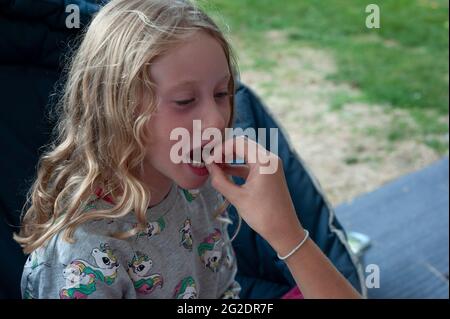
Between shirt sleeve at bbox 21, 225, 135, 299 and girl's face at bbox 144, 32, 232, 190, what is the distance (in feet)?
0.52

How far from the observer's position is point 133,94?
36.9 inches

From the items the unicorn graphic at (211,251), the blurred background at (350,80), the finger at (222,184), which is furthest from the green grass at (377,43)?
the finger at (222,184)

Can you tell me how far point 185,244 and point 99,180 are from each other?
0.21 metres

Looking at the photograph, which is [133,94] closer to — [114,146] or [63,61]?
[114,146]

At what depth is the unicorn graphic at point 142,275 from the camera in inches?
40.4

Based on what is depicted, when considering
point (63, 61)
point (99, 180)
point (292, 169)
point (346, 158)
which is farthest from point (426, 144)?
point (99, 180)

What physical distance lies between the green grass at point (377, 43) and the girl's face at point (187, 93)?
212cm

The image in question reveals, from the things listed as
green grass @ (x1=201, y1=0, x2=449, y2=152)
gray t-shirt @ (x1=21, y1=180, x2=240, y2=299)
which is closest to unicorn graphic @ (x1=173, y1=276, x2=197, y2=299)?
gray t-shirt @ (x1=21, y1=180, x2=240, y2=299)

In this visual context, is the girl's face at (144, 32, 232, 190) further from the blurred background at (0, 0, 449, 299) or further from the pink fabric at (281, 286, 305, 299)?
the pink fabric at (281, 286, 305, 299)

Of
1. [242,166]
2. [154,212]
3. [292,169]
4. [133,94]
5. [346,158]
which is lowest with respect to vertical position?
[346,158]

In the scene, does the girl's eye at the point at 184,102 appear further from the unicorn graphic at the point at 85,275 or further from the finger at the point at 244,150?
the unicorn graphic at the point at 85,275

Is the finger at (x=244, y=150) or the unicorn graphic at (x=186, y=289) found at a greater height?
the finger at (x=244, y=150)

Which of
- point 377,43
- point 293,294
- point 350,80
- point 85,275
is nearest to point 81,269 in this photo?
point 85,275

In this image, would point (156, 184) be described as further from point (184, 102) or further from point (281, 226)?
point (281, 226)
